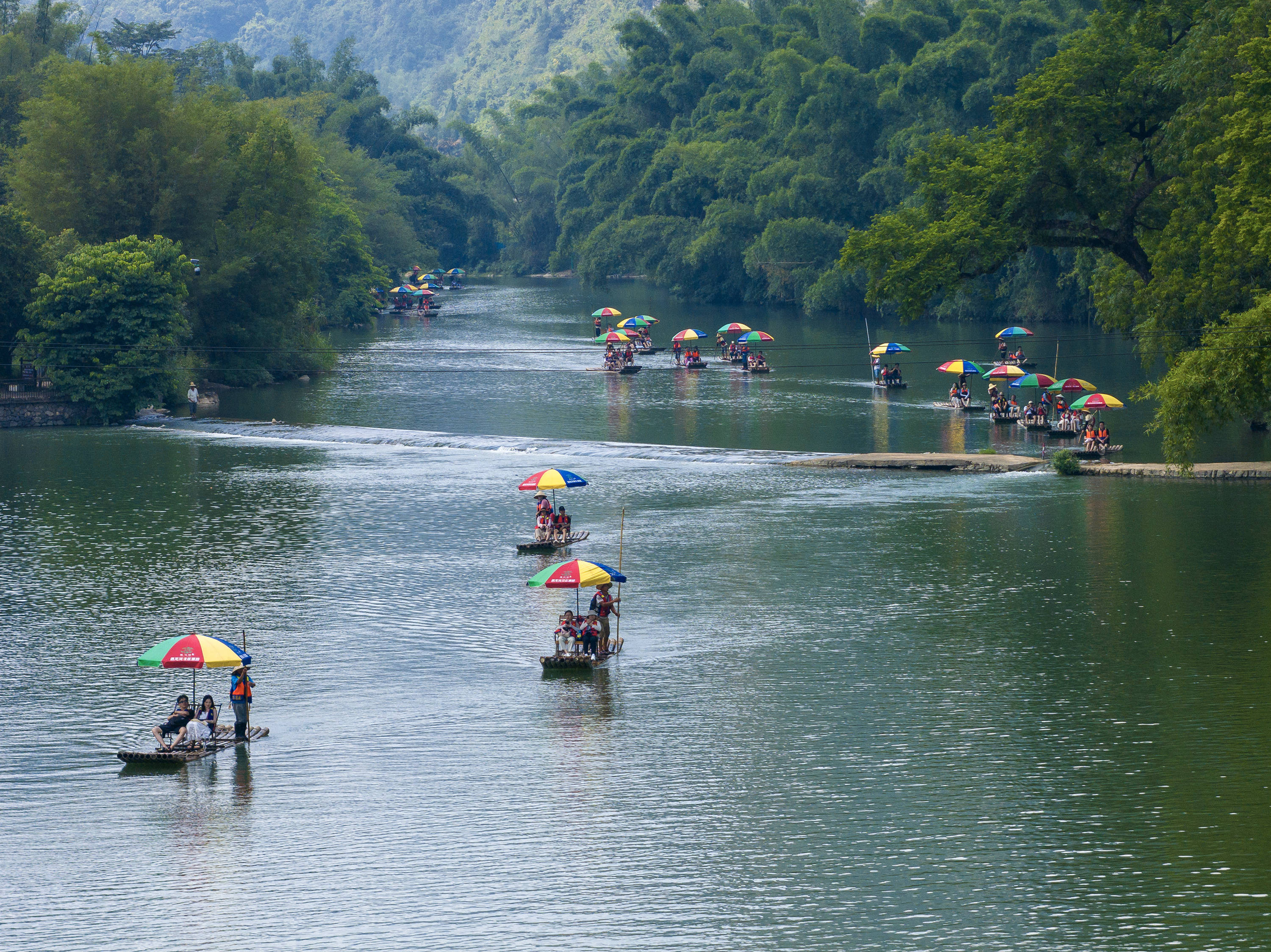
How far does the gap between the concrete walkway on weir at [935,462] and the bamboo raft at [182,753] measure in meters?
38.5

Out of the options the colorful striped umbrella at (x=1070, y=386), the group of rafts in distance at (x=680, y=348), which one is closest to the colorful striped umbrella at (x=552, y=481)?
the colorful striped umbrella at (x=1070, y=386)

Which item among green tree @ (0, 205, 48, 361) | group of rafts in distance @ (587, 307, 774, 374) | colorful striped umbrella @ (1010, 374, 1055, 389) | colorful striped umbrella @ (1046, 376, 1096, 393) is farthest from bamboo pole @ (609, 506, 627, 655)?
group of rafts in distance @ (587, 307, 774, 374)

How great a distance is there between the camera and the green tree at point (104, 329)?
81000 mm

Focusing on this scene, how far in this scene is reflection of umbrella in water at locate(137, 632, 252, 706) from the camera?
1221 inches

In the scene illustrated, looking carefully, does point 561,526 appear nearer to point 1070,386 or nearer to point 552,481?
point 552,481

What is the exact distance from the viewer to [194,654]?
102 feet

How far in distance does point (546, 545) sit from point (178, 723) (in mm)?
19805

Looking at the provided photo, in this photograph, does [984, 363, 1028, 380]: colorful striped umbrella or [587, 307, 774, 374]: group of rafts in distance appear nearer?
[984, 363, 1028, 380]: colorful striped umbrella

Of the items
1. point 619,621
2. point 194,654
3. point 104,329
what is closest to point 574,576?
point 619,621

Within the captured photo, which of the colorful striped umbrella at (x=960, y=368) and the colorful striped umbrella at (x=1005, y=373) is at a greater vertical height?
the colorful striped umbrella at (x=960, y=368)

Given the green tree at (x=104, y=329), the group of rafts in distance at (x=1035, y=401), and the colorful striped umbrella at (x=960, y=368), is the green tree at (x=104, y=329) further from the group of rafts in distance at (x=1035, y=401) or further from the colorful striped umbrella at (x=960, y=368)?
the colorful striped umbrella at (x=960, y=368)

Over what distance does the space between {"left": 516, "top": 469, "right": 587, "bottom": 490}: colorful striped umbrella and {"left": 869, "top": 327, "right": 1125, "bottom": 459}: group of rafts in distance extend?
25.1 meters

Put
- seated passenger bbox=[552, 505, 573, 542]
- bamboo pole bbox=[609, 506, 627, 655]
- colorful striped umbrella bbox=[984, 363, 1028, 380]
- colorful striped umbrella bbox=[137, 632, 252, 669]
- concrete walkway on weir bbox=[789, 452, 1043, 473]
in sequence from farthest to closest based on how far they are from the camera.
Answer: colorful striped umbrella bbox=[984, 363, 1028, 380] < concrete walkway on weir bbox=[789, 452, 1043, 473] < seated passenger bbox=[552, 505, 573, 542] < bamboo pole bbox=[609, 506, 627, 655] < colorful striped umbrella bbox=[137, 632, 252, 669]

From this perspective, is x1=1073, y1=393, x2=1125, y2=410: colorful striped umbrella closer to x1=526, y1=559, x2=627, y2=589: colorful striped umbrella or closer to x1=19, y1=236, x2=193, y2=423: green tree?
x1=526, y1=559, x2=627, y2=589: colorful striped umbrella
